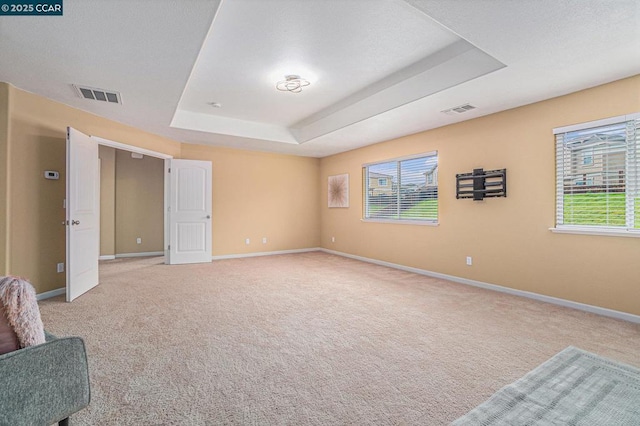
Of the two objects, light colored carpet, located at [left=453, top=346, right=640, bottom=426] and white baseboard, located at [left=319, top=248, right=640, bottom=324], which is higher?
white baseboard, located at [left=319, top=248, right=640, bottom=324]

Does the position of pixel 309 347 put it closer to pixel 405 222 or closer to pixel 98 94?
pixel 405 222

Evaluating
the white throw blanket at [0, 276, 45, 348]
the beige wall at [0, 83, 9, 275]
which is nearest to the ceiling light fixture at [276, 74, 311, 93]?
the beige wall at [0, 83, 9, 275]

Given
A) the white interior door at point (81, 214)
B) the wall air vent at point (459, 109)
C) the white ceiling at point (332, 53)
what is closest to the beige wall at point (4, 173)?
the white ceiling at point (332, 53)

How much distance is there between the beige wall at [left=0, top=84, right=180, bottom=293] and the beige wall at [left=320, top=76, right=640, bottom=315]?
5.34 m

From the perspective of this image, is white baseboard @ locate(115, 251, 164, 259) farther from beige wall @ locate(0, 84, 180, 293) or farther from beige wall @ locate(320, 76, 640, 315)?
beige wall @ locate(320, 76, 640, 315)

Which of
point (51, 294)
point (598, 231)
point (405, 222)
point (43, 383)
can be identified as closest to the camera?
point (43, 383)

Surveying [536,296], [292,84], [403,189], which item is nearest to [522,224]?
[536,296]

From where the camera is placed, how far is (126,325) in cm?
299

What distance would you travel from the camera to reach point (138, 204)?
7.11m

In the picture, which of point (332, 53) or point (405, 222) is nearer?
point (332, 53)

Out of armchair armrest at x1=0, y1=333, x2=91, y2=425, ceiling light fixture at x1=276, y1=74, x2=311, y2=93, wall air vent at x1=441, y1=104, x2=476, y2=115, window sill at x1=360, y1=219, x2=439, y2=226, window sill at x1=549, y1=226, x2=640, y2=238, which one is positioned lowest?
armchair armrest at x1=0, y1=333, x2=91, y2=425

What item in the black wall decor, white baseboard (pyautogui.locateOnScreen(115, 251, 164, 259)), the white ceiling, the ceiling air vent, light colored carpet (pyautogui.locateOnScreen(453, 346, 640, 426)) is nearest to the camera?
light colored carpet (pyautogui.locateOnScreen(453, 346, 640, 426))

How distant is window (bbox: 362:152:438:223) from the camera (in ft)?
17.2

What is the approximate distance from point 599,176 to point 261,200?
5973 millimetres
